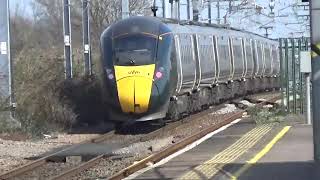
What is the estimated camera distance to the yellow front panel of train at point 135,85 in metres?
20.5

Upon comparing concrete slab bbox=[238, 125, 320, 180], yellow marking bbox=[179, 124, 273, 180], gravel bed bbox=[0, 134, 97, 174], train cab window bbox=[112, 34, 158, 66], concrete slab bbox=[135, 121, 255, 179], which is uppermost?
train cab window bbox=[112, 34, 158, 66]

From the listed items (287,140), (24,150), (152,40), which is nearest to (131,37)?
(152,40)

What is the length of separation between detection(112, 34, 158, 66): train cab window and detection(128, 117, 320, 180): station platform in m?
3.09

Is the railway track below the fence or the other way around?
below

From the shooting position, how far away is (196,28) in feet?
87.1

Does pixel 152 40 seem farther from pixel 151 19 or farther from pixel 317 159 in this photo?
pixel 317 159

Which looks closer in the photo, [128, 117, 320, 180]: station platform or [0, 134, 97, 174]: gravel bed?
[128, 117, 320, 180]: station platform

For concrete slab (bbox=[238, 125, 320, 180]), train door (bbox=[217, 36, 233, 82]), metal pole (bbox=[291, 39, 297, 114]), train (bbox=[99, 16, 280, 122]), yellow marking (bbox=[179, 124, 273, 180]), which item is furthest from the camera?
train door (bbox=[217, 36, 233, 82])

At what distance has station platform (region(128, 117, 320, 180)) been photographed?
38.5 ft

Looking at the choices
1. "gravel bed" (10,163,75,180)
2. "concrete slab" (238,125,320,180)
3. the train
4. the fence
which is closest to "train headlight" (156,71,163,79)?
the train

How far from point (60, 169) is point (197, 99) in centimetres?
1212

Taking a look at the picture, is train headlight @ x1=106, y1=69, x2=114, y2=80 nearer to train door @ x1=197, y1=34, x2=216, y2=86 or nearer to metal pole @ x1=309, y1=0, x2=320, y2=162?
train door @ x1=197, y1=34, x2=216, y2=86

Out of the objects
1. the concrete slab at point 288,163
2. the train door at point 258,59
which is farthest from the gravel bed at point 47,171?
the train door at point 258,59

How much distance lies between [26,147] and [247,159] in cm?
763
